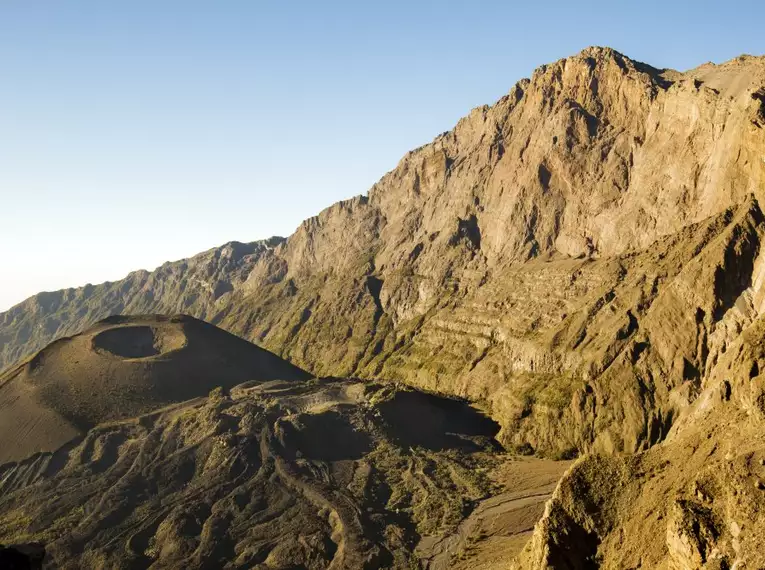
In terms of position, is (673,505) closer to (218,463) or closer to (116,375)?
(218,463)

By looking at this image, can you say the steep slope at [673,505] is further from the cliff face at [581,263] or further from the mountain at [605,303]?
the cliff face at [581,263]

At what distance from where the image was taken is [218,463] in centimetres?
9131

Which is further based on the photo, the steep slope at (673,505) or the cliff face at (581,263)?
the cliff face at (581,263)

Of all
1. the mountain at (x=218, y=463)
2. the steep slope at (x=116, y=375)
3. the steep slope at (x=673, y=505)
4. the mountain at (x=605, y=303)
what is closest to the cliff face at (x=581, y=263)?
the mountain at (x=605, y=303)

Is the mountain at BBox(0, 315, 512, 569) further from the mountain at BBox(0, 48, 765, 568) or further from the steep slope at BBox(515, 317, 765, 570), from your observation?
the steep slope at BBox(515, 317, 765, 570)

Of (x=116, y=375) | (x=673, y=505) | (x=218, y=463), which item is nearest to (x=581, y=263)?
(x=218, y=463)

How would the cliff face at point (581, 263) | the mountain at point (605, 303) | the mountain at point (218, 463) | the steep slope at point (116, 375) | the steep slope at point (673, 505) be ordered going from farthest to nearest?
the steep slope at point (116, 375) < the cliff face at point (581, 263) < the mountain at point (218, 463) < the mountain at point (605, 303) < the steep slope at point (673, 505)

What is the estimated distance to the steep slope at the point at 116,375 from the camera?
107m

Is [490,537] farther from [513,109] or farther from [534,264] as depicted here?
[513,109]

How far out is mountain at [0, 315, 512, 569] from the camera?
7175 cm

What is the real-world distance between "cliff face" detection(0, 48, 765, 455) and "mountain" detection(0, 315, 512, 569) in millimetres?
18839

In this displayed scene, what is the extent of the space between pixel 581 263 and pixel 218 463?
79679mm

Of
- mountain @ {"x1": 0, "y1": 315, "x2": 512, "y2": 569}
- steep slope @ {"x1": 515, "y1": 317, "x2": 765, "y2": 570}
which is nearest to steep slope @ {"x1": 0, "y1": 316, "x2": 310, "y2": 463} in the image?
mountain @ {"x1": 0, "y1": 315, "x2": 512, "y2": 569}

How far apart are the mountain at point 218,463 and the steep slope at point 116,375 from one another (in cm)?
37
